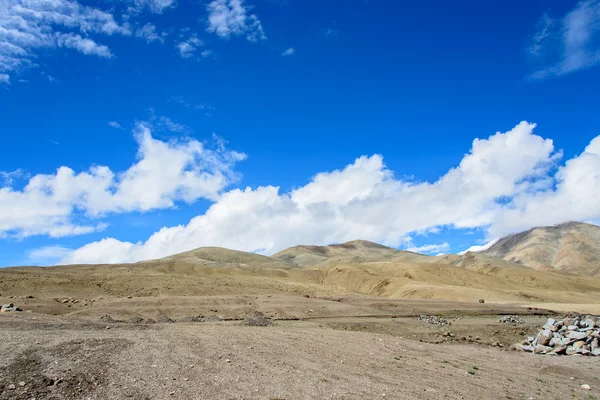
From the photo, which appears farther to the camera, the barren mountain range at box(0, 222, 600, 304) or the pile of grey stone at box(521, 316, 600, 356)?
the barren mountain range at box(0, 222, 600, 304)

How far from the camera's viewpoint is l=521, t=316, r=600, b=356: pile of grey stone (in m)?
22.2

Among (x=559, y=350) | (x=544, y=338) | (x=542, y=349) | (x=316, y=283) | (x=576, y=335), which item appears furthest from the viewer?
(x=316, y=283)

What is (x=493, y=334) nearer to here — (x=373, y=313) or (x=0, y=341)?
(x=373, y=313)

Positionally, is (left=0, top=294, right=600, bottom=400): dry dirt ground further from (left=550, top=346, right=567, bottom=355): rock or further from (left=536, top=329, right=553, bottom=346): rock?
(left=536, top=329, right=553, bottom=346): rock

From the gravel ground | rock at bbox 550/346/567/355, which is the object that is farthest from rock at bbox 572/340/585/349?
the gravel ground

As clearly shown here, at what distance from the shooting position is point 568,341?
2311 centimetres

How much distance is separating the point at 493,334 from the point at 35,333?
26.5 m

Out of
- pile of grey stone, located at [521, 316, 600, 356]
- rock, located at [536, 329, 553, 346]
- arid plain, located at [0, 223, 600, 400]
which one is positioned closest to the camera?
arid plain, located at [0, 223, 600, 400]

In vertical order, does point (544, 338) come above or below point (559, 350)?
above

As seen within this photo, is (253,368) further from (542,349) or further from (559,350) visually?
(559,350)

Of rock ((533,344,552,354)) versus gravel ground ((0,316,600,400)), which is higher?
gravel ground ((0,316,600,400))

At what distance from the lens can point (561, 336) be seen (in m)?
24.0

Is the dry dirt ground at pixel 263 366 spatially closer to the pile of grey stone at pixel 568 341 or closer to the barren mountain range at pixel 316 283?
the pile of grey stone at pixel 568 341

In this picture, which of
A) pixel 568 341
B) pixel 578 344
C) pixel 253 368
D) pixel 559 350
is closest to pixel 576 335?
pixel 568 341
